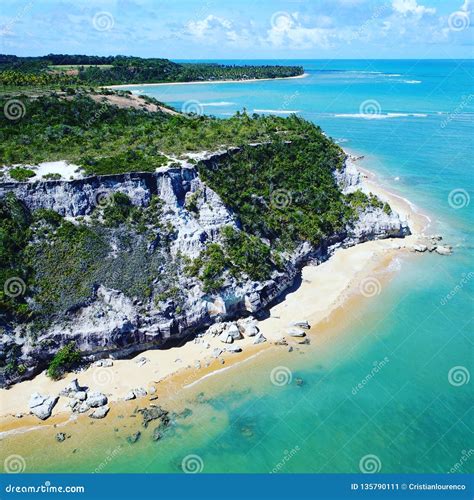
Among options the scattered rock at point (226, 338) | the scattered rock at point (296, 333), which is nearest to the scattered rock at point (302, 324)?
the scattered rock at point (296, 333)

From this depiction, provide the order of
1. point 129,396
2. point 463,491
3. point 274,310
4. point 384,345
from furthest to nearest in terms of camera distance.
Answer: point 274,310 < point 384,345 < point 129,396 < point 463,491

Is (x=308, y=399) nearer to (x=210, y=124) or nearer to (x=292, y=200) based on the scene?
(x=292, y=200)

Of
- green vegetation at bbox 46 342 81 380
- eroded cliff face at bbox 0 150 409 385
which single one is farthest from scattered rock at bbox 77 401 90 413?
eroded cliff face at bbox 0 150 409 385

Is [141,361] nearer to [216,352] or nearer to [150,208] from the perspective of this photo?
[216,352]

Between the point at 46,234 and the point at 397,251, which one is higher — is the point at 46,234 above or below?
above

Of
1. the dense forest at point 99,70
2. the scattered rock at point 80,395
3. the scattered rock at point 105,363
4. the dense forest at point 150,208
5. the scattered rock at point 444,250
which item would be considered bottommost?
the scattered rock at point 80,395

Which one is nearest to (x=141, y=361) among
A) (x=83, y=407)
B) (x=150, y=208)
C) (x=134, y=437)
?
(x=83, y=407)

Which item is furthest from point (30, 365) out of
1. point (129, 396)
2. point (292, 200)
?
point (292, 200)

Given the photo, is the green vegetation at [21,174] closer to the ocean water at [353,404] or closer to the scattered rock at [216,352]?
the ocean water at [353,404]

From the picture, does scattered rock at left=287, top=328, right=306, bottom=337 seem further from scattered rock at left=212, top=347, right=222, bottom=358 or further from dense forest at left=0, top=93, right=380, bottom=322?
scattered rock at left=212, top=347, right=222, bottom=358
